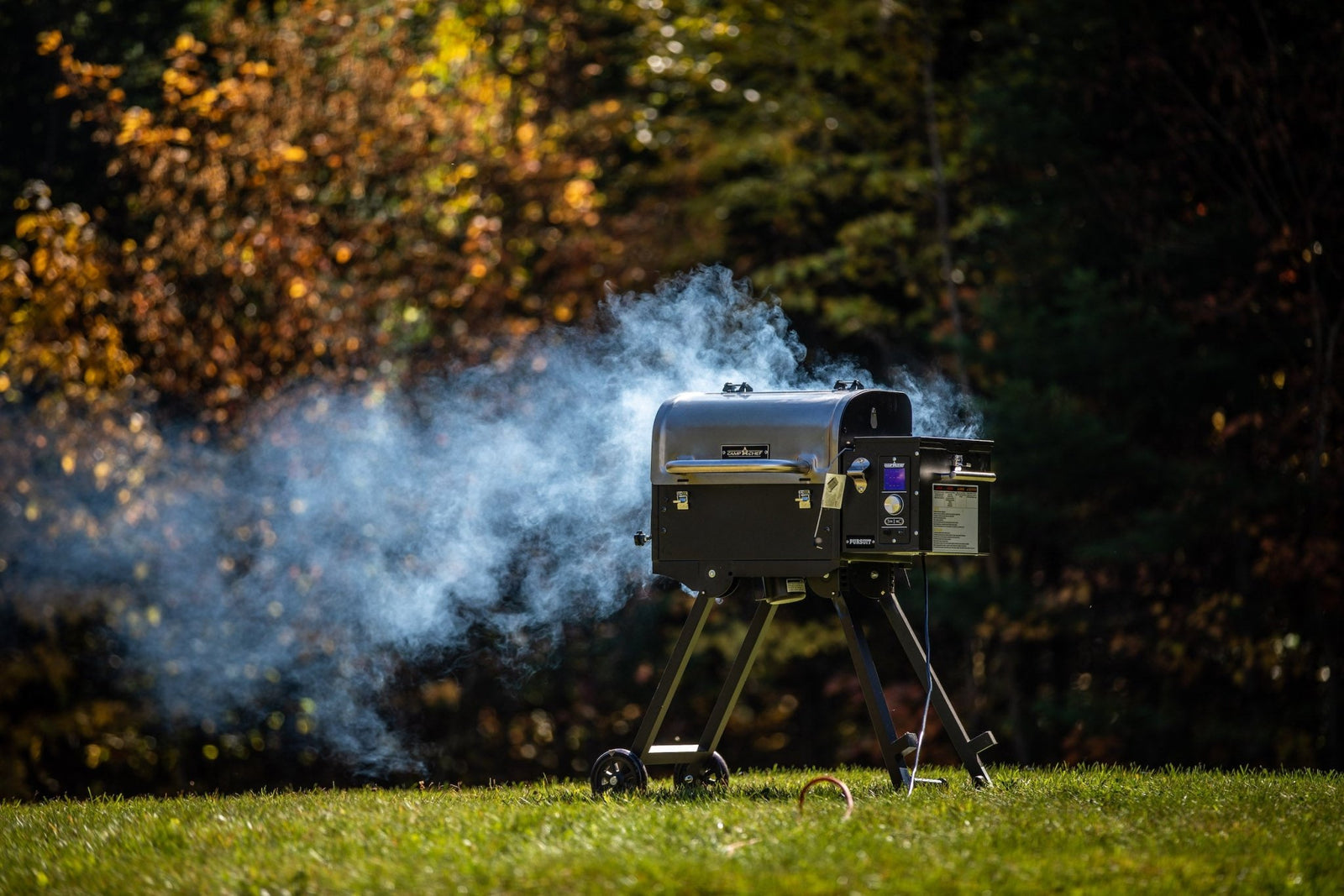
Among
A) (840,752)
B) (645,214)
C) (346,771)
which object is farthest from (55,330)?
(840,752)

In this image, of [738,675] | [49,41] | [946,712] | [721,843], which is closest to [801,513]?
[738,675]

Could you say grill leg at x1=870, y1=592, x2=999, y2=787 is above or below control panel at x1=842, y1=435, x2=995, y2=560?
below

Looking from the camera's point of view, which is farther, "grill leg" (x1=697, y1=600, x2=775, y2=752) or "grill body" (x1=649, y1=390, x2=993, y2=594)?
"grill leg" (x1=697, y1=600, x2=775, y2=752)

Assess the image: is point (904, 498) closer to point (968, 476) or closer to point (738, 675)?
point (968, 476)

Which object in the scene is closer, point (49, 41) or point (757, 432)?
point (757, 432)

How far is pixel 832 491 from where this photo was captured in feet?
17.3

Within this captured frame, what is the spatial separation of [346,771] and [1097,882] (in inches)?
311

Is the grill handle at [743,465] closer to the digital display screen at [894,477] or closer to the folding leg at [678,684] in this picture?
the digital display screen at [894,477]

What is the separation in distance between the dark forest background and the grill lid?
4575 mm

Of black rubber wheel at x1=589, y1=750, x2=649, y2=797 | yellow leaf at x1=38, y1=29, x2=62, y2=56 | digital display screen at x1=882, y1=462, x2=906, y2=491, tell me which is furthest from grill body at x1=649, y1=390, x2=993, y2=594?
yellow leaf at x1=38, y1=29, x2=62, y2=56

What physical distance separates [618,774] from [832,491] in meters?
1.26

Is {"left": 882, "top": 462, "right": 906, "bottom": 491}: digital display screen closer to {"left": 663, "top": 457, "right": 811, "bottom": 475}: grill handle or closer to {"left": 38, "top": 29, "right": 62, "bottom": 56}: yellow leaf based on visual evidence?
{"left": 663, "top": 457, "right": 811, "bottom": 475}: grill handle

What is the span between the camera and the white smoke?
10219mm

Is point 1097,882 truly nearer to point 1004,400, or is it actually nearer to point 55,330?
point 1004,400
